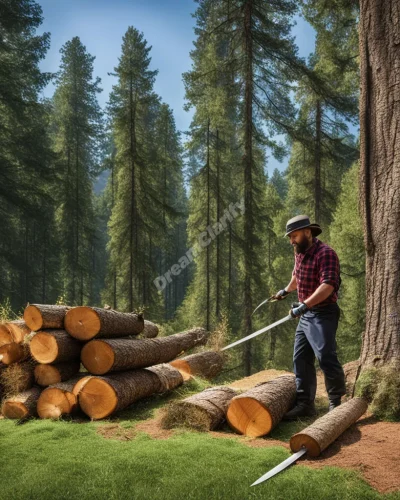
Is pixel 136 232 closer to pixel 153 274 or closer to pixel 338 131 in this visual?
pixel 153 274

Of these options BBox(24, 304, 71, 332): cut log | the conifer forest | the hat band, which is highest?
the conifer forest

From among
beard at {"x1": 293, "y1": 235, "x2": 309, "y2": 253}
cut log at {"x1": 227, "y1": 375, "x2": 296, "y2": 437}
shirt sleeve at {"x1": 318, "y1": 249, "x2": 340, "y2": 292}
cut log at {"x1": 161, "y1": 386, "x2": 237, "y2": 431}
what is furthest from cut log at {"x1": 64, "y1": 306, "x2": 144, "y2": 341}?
shirt sleeve at {"x1": 318, "y1": 249, "x2": 340, "y2": 292}

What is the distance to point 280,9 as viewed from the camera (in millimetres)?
16281

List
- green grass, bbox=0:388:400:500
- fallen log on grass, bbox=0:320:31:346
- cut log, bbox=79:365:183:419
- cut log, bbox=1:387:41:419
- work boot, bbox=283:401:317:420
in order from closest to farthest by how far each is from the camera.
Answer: green grass, bbox=0:388:400:500 → work boot, bbox=283:401:317:420 → cut log, bbox=79:365:183:419 → cut log, bbox=1:387:41:419 → fallen log on grass, bbox=0:320:31:346

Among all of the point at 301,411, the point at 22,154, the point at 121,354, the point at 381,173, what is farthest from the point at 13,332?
the point at 22,154

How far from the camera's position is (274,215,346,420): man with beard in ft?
17.9

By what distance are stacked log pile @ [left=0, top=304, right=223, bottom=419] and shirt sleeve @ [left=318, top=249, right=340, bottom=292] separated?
3.32m

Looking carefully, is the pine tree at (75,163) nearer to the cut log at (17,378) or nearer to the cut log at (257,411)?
the cut log at (17,378)

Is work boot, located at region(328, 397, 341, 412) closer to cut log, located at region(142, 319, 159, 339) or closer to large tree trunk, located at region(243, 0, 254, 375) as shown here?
cut log, located at region(142, 319, 159, 339)

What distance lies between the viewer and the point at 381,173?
5863 millimetres

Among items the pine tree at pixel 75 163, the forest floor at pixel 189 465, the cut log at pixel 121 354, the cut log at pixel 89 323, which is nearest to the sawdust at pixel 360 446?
the forest floor at pixel 189 465

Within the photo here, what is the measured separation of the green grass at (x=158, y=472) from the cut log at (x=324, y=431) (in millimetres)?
223

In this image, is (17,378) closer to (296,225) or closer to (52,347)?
(52,347)

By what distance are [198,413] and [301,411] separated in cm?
143
